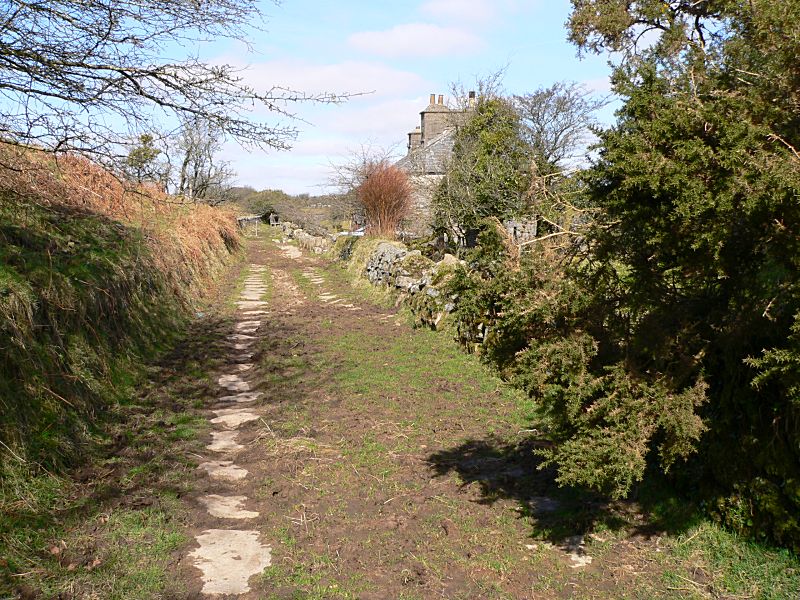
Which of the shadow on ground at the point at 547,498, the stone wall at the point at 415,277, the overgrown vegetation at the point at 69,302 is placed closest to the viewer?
the shadow on ground at the point at 547,498

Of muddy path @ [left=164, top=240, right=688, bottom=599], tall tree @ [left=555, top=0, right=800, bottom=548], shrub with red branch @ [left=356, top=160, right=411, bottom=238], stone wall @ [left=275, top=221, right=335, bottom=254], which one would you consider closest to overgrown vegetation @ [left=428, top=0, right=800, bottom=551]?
tall tree @ [left=555, top=0, right=800, bottom=548]

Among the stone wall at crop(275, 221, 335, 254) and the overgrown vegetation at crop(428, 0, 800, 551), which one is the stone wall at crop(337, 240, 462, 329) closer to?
the overgrown vegetation at crop(428, 0, 800, 551)

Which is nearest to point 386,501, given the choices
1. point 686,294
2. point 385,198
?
point 686,294

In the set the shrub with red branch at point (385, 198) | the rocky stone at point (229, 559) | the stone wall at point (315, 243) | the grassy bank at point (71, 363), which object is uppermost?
the shrub with red branch at point (385, 198)

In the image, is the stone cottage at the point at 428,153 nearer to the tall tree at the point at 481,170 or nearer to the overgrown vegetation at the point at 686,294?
the tall tree at the point at 481,170

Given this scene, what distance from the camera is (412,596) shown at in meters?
3.82

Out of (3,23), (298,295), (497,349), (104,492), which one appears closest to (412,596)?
(497,349)

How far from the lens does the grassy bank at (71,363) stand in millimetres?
4230

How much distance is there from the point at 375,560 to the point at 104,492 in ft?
7.75

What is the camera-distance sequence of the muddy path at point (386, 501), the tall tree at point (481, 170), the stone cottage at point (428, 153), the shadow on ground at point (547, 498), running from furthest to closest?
the stone cottage at point (428, 153)
the tall tree at point (481, 170)
the shadow on ground at point (547, 498)
the muddy path at point (386, 501)

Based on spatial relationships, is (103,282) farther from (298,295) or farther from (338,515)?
(298,295)

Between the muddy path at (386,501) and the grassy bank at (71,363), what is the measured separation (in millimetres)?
597

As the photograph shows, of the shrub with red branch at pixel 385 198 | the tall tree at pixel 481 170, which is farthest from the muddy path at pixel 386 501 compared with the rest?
the shrub with red branch at pixel 385 198

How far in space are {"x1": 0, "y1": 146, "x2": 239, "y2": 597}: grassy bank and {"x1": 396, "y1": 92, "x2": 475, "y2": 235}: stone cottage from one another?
10.5 metres
